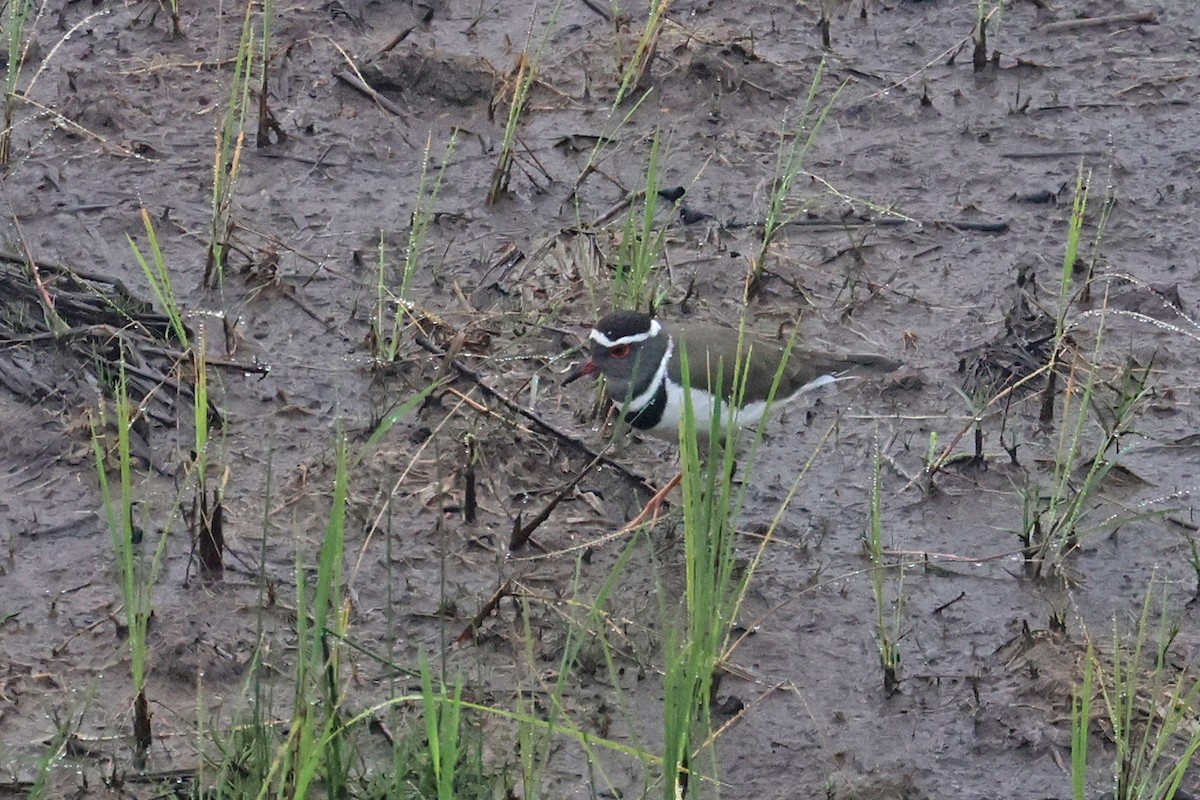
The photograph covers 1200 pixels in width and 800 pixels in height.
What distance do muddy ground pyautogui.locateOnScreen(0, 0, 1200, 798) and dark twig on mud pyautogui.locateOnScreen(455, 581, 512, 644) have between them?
0.05 metres

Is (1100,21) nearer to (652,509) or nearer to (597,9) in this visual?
(597,9)

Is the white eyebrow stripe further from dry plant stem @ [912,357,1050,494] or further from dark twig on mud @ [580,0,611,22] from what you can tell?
dark twig on mud @ [580,0,611,22]

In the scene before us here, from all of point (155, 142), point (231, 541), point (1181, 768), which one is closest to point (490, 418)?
point (231, 541)

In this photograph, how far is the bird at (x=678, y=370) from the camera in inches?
203

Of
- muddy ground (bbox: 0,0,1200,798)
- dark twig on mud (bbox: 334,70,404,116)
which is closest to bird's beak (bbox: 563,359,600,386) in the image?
muddy ground (bbox: 0,0,1200,798)

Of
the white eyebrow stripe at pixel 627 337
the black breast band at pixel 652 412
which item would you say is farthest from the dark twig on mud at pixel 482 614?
the white eyebrow stripe at pixel 627 337

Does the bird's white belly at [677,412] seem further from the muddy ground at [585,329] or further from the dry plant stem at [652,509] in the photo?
the muddy ground at [585,329]

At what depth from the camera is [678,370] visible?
17.1 ft

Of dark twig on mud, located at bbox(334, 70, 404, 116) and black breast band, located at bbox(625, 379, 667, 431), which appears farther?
dark twig on mud, located at bbox(334, 70, 404, 116)

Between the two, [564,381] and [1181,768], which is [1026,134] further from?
[1181,768]

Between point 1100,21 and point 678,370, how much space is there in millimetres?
3762

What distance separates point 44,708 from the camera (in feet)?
14.1

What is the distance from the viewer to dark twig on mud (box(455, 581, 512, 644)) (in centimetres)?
454

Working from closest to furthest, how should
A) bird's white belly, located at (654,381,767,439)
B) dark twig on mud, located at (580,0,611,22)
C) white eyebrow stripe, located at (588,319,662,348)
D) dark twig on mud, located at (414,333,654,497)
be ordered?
bird's white belly, located at (654,381,767,439) < white eyebrow stripe, located at (588,319,662,348) < dark twig on mud, located at (414,333,654,497) < dark twig on mud, located at (580,0,611,22)
